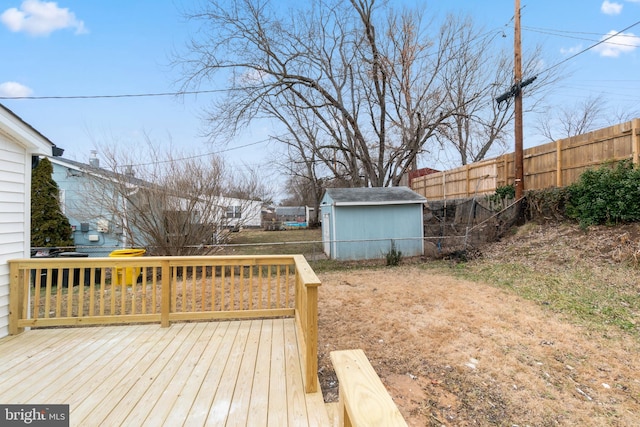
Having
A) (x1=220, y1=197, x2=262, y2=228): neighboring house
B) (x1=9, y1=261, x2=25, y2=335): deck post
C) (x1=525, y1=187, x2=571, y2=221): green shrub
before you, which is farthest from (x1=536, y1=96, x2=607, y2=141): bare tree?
(x1=9, y1=261, x2=25, y2=335): deck post

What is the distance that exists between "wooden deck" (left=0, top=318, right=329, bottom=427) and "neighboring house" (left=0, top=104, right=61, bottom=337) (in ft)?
2.64

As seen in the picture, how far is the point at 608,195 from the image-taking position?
6.93m

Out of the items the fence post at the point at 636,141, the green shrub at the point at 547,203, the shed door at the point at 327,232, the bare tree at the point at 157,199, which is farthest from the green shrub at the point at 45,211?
the fence post at the point at 636,141

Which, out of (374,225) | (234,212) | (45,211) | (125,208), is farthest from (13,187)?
(374,225)

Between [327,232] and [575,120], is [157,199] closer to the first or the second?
[327,232]

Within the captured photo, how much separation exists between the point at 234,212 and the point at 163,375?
22.1ft

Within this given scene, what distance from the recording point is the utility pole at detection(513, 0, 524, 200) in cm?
934

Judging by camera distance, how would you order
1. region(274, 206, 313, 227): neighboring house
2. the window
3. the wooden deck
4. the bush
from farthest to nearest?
region(274, 206, 313, 227): neighboring house → the window → the bush → the wooden deck

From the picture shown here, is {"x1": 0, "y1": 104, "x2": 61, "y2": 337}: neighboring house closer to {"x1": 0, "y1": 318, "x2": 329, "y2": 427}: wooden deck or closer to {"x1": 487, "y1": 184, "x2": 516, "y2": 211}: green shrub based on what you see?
{"x1": 0, "y1": 318, "x2": 329, "y2": 427}: wooden deck

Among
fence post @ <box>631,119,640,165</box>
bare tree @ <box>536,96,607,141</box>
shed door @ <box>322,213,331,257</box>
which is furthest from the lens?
bare tree @ <box>536,96,607,141</box>

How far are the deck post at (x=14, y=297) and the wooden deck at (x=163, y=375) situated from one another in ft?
0.52

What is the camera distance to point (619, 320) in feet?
12.7

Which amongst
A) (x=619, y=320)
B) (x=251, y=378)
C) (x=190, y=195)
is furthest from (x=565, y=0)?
(x=251, y=378)

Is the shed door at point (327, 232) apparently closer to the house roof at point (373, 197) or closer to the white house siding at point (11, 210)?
the house roof at point (373, 197)
